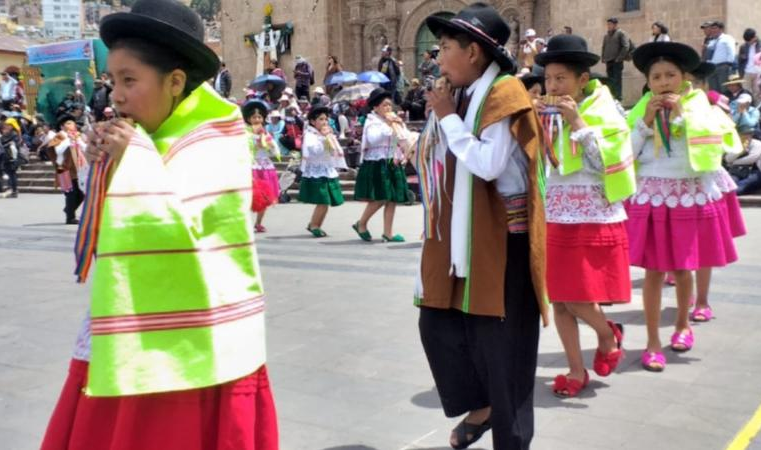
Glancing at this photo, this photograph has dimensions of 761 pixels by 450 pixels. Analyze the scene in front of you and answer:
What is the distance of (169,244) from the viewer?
7.07ft

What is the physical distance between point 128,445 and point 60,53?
33.3 m

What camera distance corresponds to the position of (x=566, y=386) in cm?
444

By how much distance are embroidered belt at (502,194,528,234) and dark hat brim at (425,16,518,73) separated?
508mm

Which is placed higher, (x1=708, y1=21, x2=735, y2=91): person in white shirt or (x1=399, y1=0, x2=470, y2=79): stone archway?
(x1=399, y1=0, x2=470, y2=79): stone archway

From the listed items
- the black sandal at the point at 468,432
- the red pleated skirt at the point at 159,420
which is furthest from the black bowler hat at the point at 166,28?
the black sandal at the point at 468,432

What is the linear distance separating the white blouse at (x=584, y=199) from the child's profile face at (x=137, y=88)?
→ 266 centimetres

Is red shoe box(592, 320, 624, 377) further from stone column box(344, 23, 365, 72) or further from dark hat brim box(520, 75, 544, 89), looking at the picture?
stone column box(344, 23, 365, 72)

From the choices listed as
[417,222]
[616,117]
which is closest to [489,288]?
[616,117]

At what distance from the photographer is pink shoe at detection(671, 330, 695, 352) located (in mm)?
5258

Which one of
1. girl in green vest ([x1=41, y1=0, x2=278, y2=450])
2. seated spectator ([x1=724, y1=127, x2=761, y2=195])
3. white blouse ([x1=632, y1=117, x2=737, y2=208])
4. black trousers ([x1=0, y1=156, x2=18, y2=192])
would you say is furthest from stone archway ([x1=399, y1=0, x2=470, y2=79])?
girl in green vest ([x1=41, y1=0, x2=278, y2=450])

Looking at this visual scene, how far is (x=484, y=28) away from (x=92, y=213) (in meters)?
1.68

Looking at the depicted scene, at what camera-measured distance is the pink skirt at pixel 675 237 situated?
16.7ft

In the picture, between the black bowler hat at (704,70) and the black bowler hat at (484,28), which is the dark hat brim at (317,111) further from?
the black bowler hat at (484,28)

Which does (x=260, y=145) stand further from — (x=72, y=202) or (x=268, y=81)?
(x=268, y=81)
